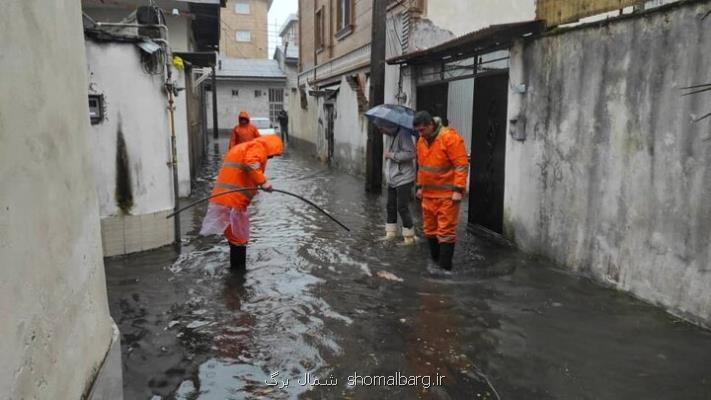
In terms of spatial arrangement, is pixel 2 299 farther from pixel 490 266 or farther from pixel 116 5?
pixel 116 5

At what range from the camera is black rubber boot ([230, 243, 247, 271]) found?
6004 mm

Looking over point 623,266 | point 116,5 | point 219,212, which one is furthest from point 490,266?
point 116,5

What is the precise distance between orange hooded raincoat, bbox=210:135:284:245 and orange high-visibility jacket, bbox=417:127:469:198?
162 cm

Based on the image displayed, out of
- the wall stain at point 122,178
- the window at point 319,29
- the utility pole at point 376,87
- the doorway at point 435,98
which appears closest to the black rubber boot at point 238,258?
the wall stain at point 122,178

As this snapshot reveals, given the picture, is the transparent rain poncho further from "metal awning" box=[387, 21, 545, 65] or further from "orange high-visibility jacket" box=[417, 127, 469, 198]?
"metal awning" box=[387, 21, 545, 65]

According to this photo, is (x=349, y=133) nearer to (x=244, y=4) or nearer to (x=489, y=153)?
(x=489, y=153)

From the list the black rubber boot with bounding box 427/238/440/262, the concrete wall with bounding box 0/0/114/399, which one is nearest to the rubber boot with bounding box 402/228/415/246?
the black rubber boot with bounding box 427/238/440/262

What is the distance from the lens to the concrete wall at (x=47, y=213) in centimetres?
181

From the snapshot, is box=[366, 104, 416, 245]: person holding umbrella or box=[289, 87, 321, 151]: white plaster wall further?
box=[289, 87, 321, 151]: white plaster wall

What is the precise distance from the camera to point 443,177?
19.7 feet

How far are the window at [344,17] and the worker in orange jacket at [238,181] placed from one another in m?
10.1

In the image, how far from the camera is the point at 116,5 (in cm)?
1200

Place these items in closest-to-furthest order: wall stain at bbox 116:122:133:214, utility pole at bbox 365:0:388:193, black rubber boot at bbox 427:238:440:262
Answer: wall stain at bbox 116:122:133:214 → black rubber boot at bbox 427:238:440:262 → utility pole at bbox 365:0:388:193

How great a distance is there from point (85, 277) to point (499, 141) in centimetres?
579
